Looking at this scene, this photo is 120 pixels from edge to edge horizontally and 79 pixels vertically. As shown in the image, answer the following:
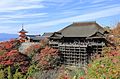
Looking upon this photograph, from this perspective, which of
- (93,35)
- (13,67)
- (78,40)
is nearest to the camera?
(13,67)

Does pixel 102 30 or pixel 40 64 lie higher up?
pixel 102 30

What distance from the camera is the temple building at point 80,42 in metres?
32.8

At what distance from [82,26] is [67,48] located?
437cm

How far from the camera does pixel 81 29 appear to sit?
36.6 meters

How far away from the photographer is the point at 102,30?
35094 millimetres

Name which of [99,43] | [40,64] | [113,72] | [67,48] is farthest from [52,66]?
[113,72]

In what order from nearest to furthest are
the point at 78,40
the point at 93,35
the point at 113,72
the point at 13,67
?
the point at 113,72 → the point at 13,67 → the point at 93,35 → the point at 78,40

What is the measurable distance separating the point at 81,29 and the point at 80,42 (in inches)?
91.8

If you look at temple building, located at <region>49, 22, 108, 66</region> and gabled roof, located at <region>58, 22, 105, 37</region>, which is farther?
gabled roof, located at <region>58, 22, 105, 37</region>

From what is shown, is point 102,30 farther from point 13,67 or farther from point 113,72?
point 113,72

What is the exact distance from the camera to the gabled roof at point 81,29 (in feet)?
115

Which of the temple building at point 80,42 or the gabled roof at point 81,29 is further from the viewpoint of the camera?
the gabled roof at point 81,29

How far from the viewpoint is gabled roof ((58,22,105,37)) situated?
1382 inches

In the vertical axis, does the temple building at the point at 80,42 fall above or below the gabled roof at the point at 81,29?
below
